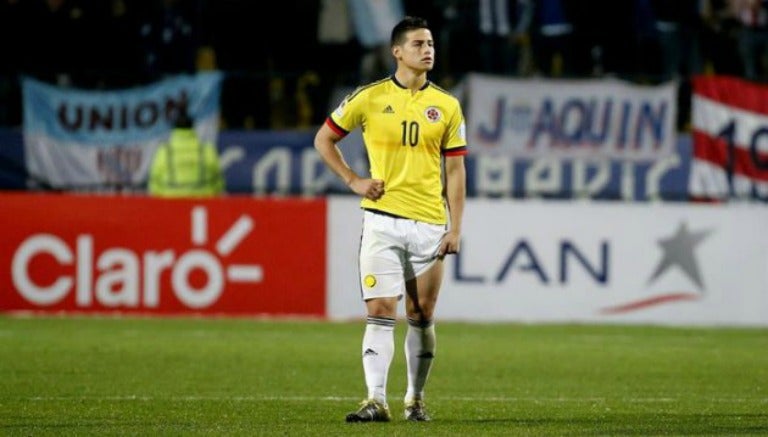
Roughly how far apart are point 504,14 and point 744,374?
9131 mm

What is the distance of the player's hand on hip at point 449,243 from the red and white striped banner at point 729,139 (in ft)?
34.1

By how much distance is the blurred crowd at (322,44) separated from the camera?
68.5 ft

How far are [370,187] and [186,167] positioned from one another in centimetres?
1019

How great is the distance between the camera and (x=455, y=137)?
10.1m

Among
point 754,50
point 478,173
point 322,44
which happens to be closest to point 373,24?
point 322,44

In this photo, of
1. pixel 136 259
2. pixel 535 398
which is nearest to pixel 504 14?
pixel 136 259

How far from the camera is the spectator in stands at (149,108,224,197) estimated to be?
65.2 ft

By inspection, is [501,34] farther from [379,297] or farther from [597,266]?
[379,297]

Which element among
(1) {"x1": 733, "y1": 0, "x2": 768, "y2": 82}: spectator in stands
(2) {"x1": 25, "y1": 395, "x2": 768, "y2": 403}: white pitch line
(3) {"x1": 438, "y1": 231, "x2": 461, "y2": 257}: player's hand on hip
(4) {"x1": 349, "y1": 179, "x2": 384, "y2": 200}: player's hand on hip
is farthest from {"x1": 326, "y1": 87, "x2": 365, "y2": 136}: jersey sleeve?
(1) {"x1": 733, "y1": 0, "x2": 768, "y2": 82}: spectator in stands

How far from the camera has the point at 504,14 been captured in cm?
2184

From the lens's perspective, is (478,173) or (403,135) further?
(478,173)

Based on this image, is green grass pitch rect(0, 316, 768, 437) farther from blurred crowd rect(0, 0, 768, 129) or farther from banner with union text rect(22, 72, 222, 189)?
blurred crowd rect(0, 0, 768, 129)

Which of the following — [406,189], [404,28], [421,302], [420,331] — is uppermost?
[404,28]

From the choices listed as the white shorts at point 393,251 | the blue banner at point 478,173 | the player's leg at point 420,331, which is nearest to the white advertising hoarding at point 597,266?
the blue banner at point 478,173
